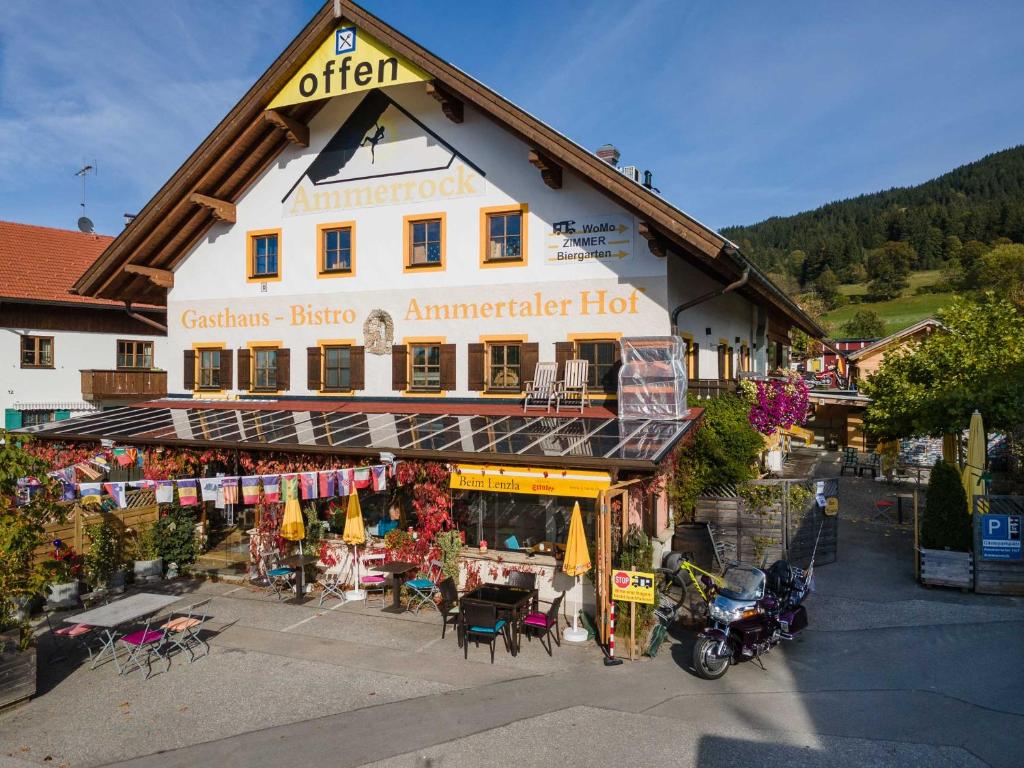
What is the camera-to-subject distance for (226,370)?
20.8 metres

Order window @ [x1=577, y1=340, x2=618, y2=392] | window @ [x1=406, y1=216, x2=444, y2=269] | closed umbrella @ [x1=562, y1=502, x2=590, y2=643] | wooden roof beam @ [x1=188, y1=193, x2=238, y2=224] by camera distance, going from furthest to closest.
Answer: wooden roof beam @ [x1=188, y1=193, x2=238, y2=224], window @ [x1=406, y1=216, x2=444, y2=269], window @ [x1=577, y1=340, x2=618, y2=392], closed umbrella @ [x1=562, y1=502, x2=590, y2=643]

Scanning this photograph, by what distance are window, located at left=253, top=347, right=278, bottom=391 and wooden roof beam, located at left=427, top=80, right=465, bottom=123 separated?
26.2 feet

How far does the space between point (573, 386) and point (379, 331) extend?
17.8 feet

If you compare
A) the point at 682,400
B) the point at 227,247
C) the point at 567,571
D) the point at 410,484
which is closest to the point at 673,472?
the point at 682,400

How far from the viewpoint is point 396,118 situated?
18391 millimetres

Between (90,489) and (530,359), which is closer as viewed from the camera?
(90,489)

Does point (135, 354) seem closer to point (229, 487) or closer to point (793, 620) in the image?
point (229, 487)

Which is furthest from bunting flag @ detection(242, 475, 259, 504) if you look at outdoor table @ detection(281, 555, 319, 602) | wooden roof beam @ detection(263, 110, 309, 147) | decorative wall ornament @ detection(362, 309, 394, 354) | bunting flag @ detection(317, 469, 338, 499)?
wooden roof beam @ detection(263, 110, 309, 147)

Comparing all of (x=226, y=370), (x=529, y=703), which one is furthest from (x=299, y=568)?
(x=226, y=370)

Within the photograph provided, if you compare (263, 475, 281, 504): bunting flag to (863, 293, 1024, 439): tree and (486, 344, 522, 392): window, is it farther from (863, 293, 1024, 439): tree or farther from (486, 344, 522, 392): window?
(863, 293, 1024, 439): tree

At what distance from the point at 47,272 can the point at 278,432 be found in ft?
74.3

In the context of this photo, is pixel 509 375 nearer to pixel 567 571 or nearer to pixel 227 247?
pixel 567 571

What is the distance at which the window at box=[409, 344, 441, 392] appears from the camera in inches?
715

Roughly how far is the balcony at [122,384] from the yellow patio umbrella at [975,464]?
27929 mm
